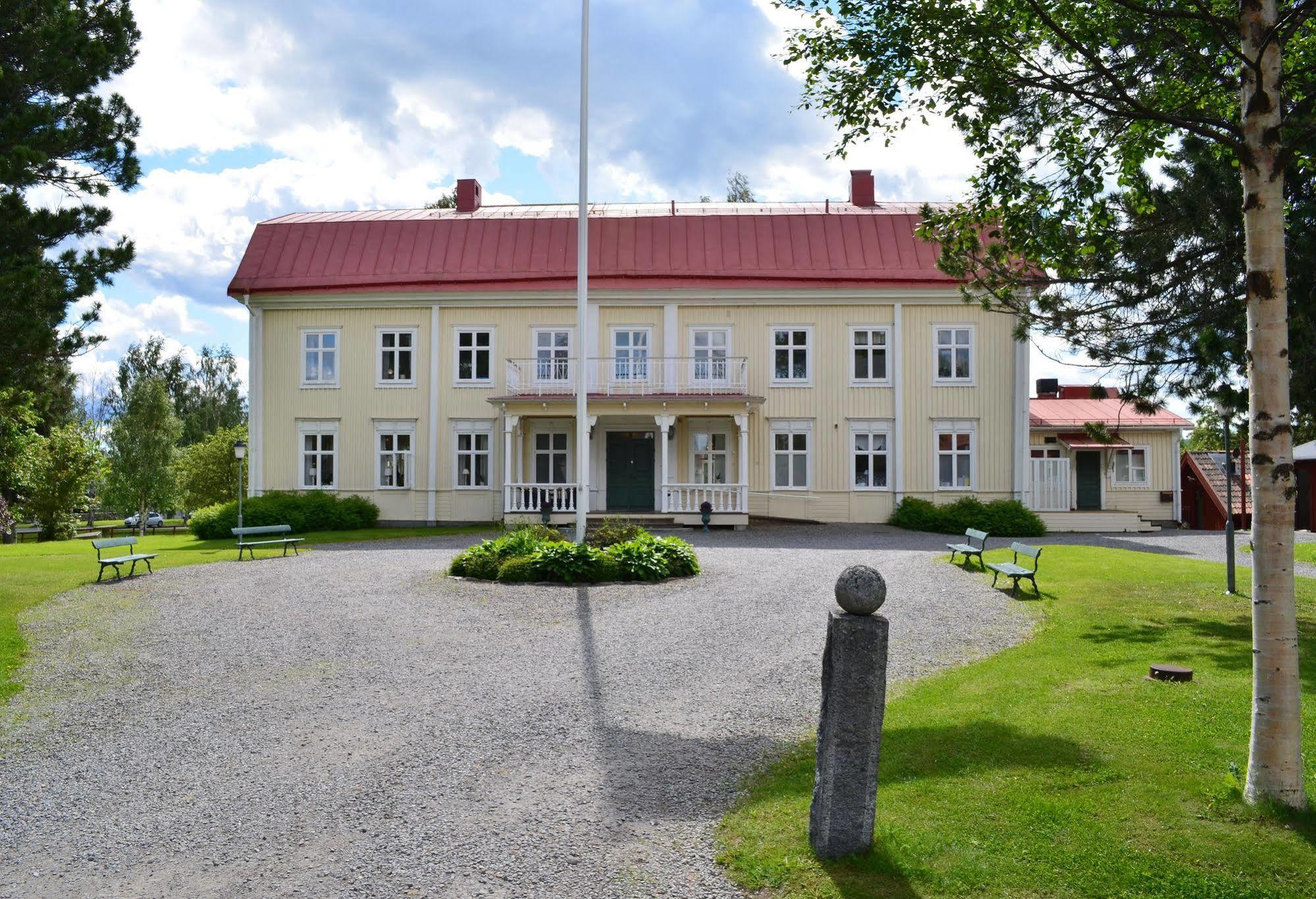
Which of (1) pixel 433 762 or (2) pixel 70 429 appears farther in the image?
(2) pixel 70 429

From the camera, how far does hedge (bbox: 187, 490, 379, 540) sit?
24188 millimetres

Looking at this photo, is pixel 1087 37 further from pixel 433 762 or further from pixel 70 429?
pixel 70 429

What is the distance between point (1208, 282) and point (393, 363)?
22.0 metres

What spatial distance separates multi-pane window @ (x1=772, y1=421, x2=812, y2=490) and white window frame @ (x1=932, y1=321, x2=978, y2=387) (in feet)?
13.1

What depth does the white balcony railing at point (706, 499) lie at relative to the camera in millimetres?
24391

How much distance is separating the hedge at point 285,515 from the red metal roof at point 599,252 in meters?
6.39

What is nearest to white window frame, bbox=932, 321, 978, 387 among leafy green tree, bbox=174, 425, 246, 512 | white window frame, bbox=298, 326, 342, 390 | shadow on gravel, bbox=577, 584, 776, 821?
white window frame, bbox=298, 326, 342, 390

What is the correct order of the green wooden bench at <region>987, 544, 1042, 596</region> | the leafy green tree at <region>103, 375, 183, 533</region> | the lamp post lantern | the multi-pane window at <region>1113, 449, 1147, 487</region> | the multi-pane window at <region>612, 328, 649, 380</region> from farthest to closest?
the leafy green tree at <region>103, 375, 183, 533</region>, the multi-pane window at <region>1113, 449, 1147, 487</region>, the multi-pane window at <region>612, 328, 649, 380</region>, the lamp post lantern, the green wooden bench at <region>987, 544, 1042, 596</region>

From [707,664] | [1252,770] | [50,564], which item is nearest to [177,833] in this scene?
[707,664]

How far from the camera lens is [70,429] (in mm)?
34219

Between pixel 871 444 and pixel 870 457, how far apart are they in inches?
14.8

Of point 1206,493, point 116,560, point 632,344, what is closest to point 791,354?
point 632,344

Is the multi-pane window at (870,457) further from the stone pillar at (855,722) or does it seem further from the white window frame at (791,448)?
the stone pillar at (855,722)

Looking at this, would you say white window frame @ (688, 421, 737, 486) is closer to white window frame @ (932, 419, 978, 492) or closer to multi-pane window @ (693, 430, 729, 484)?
multi-pane window @ (693, 430, 729, 484)
